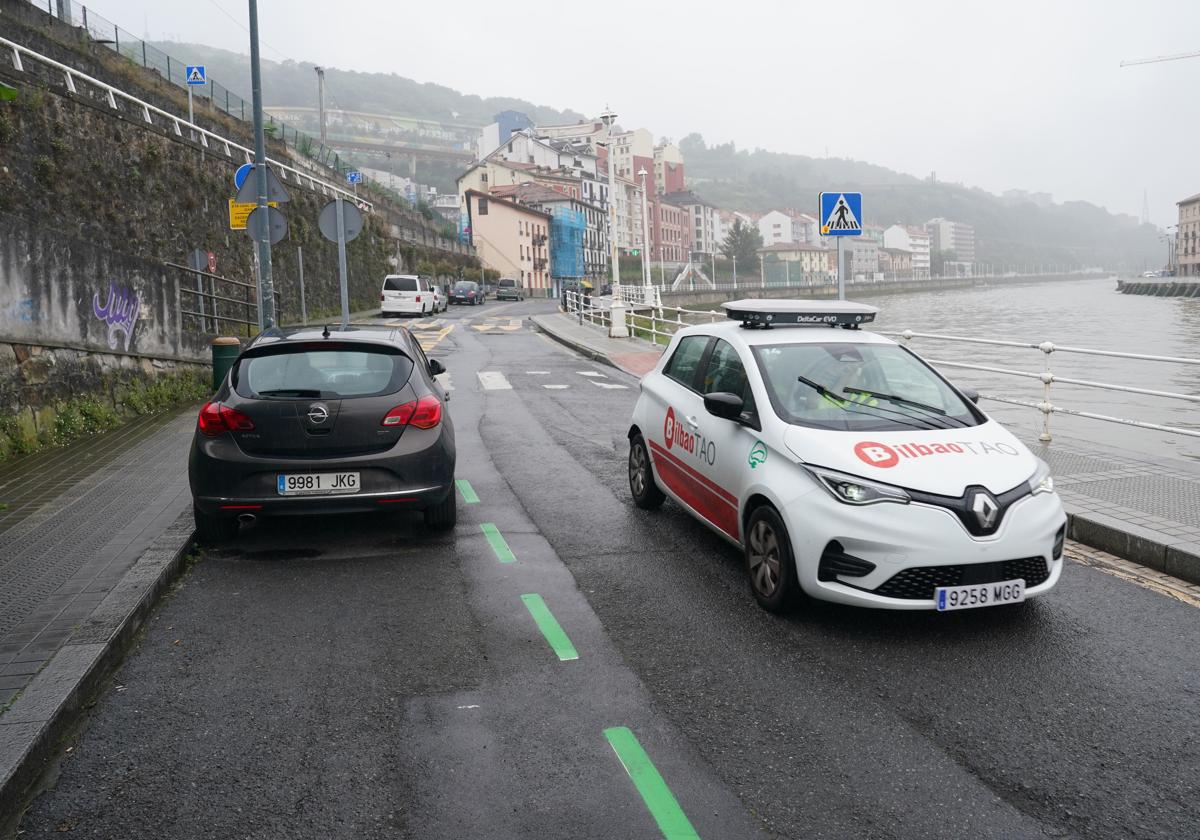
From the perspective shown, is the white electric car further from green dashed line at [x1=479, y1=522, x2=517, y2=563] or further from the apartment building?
the apartment building

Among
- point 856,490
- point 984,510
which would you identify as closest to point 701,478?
point 856,490

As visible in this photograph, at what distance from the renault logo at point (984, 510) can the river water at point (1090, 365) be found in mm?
6048

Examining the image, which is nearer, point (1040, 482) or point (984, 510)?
point (984, 510)

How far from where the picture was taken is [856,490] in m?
5.20

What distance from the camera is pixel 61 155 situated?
17.9 m

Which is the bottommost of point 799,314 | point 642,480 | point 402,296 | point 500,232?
point 642,480

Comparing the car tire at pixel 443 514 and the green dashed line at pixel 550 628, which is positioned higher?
the car tire at pixel 443 514

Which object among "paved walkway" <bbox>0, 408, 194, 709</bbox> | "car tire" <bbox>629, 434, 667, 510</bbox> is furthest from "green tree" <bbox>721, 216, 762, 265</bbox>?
"car tire" <bbox>629, 434, 667, 510</bbox>

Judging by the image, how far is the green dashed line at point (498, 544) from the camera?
22.5ft

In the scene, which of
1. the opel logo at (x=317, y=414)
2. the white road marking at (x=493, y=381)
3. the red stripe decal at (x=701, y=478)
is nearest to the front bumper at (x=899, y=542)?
the red stripe decal at (x=701, y=478)

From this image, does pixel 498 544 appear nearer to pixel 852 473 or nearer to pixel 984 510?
pixel 852 473

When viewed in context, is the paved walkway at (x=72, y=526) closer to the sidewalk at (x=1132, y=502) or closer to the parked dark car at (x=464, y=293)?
the sidewalk at (x=1132, y=502)

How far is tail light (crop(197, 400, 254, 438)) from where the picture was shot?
688 cm

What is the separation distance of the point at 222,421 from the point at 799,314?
13.3 ft
